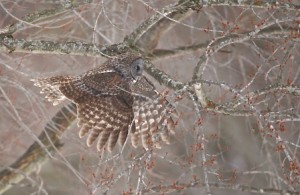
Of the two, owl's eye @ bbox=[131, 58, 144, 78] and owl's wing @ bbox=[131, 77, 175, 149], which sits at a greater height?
owl's eye @ bbox=[131, 58, 144, 78]

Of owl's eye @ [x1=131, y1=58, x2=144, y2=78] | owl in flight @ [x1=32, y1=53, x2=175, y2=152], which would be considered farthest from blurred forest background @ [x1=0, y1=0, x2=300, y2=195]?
owl in flight @ [x1=32, y1=53, x2=175, y2=152]

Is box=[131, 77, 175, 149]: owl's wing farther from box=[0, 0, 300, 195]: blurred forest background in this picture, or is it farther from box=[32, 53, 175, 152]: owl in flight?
box=[0, 0, 300, 195]: blurred forest background

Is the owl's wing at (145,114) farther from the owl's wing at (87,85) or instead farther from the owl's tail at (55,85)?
the owl's tail at (55,85)

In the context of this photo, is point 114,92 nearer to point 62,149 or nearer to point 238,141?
point 62,149

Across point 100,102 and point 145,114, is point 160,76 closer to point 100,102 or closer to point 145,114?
point 145,114

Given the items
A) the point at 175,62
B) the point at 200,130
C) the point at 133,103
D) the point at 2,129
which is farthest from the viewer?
the point at 2,129

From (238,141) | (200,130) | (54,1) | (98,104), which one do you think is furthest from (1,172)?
(238,141)

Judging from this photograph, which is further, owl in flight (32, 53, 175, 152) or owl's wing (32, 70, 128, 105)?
owl's wing (32, 70, 128, 105)
